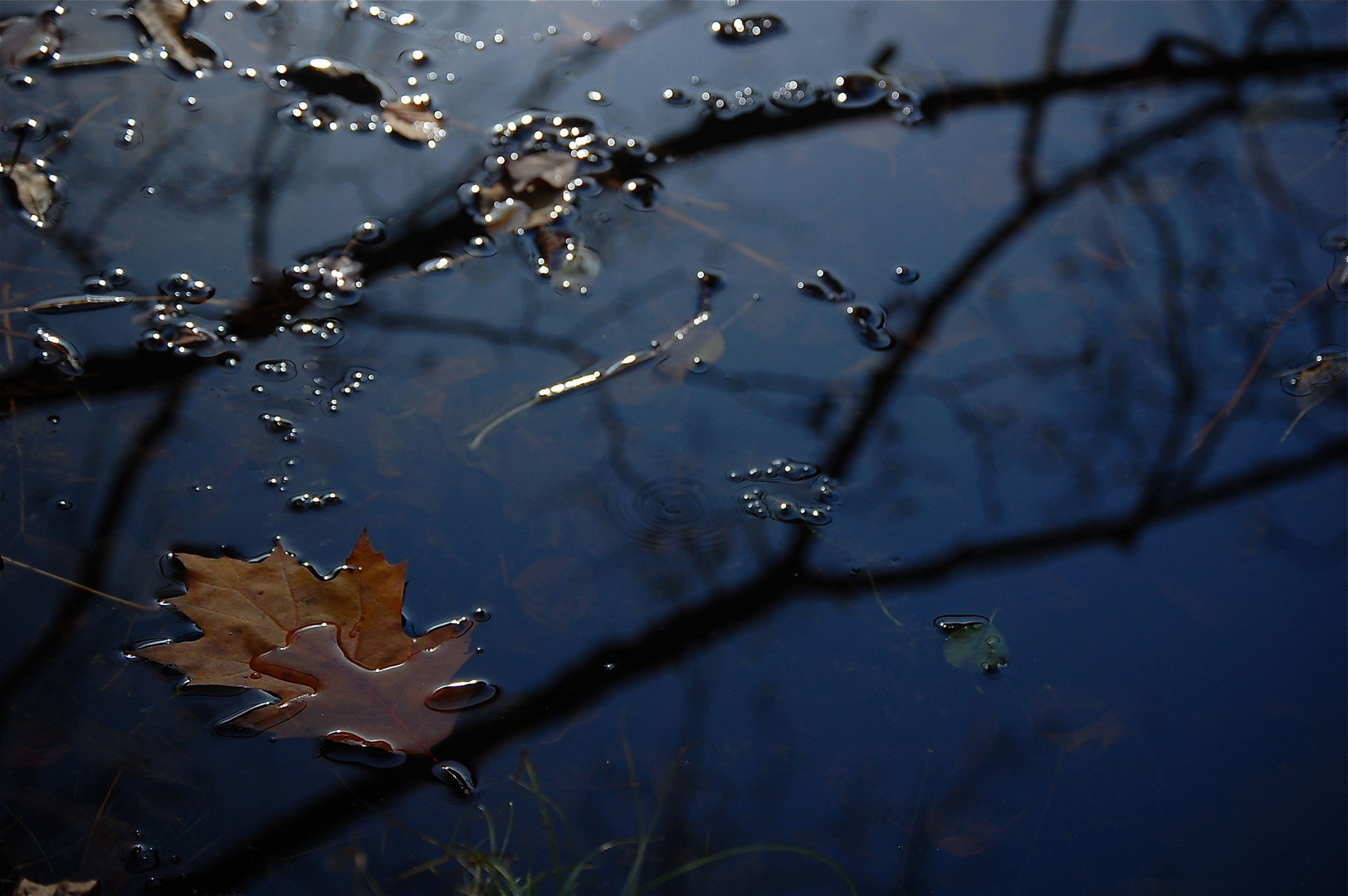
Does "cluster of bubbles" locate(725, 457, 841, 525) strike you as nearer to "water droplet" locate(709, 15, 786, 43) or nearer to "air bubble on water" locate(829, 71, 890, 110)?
"air bubble on water" locate(829, 71, 890, 110)

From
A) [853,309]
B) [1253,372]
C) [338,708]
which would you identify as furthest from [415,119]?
[1253,372]

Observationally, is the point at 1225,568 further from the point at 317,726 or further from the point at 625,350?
the point at 317,726

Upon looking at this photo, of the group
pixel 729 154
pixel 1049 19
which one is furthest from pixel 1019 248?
pixel 1049 19

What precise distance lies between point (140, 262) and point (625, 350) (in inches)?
33.9

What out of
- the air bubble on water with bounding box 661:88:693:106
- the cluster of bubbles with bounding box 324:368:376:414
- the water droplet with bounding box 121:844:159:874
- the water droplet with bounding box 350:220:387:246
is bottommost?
the water droplet with bounding box 121:844:159:874

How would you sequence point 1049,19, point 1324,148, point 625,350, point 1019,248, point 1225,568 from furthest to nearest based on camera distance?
point 1049,19 → point 1324,148 → point 1019,248 → point 625,350 → point 1225,568

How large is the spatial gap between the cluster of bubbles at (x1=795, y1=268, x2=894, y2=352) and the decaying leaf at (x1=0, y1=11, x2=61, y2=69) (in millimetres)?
1610

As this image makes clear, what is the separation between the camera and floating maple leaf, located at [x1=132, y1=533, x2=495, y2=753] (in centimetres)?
121

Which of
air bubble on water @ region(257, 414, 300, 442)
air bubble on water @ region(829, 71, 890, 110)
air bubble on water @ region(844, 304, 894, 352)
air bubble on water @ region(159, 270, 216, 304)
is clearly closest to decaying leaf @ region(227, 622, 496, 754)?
air bubble on water @ region(257, 414, 300, 442)

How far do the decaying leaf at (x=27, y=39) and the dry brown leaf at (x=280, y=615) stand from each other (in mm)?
1250

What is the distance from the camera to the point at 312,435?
56.3 inches

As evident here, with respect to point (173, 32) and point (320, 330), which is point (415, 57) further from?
point (320, 330)

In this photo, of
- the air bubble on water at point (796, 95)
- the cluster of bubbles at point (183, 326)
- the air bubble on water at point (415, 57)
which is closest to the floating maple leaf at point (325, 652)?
the cluster of bubbles at point (183, 326)

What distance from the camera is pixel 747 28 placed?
202 centimetres
